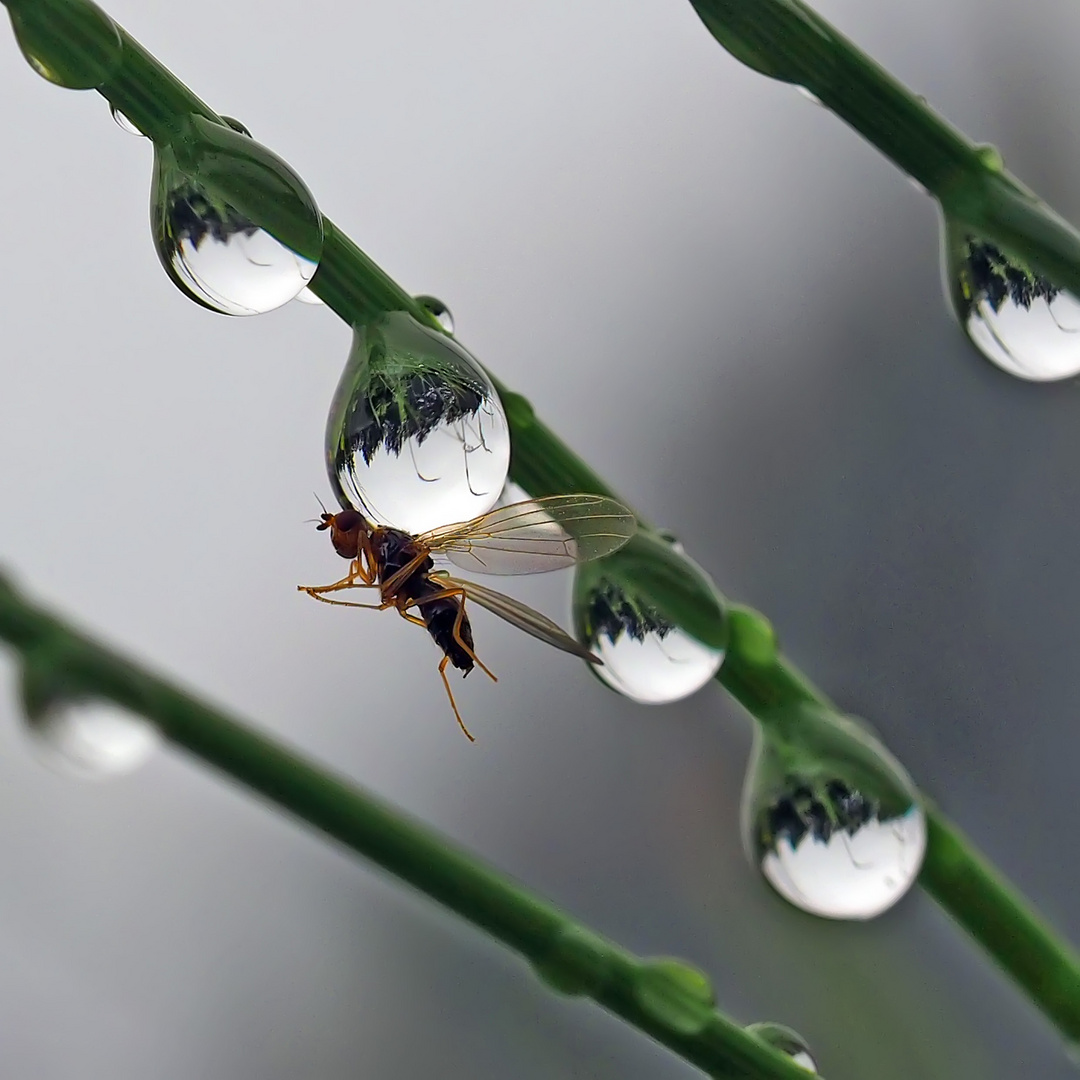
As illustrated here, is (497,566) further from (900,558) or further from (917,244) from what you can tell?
(917,244)

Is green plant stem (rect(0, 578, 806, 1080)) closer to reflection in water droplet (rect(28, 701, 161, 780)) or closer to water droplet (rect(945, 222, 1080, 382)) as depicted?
reflection in water droplet (rect(28, 701, 161, 780))

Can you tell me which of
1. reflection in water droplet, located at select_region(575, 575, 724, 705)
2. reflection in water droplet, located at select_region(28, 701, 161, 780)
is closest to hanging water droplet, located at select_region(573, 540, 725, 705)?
reflection in water droplet, located at select_region(575, 575, 724, 705)

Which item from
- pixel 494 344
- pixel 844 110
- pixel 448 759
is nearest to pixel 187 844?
pixel 448 759

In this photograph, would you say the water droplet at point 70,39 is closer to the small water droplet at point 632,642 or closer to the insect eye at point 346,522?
the small water droplet at point 632,642

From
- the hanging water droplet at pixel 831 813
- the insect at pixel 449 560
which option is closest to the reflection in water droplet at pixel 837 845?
the hanging water droplet at pixel 831 813

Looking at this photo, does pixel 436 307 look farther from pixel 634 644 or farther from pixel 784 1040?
pixel 784 1040

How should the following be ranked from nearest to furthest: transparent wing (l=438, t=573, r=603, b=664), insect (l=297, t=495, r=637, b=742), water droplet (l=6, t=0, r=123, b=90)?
1. water droplet (l=6, t=0, r=123, b=90)
2. transparent wing (l=438, t=573, r=603, b=664)
3. insect (l=297, t=495, r=637, b=742)
